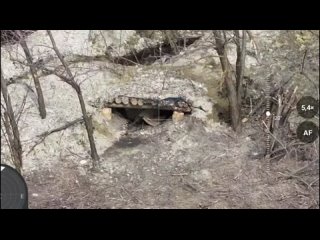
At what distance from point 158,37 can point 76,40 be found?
1.22m

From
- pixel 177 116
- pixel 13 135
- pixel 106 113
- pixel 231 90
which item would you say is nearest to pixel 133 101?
pixel 106 113

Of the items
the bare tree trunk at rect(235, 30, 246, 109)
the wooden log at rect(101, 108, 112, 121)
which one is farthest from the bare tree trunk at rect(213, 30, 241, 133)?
the wooden log at rect(101, 108, 112, 121)

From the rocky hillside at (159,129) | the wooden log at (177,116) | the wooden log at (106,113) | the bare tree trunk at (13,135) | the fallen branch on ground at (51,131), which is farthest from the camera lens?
the wooden log at (106,113)

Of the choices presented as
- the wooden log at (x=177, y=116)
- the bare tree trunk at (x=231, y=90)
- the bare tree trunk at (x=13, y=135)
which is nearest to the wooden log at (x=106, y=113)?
the wooden log at (x=177, y=116)

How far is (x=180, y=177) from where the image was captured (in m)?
6.54

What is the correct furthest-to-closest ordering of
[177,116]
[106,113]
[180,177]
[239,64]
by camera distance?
[106,113] < [177,116] < [239,64] < [180,177]

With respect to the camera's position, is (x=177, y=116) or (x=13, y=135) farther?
(x=177, y=116)

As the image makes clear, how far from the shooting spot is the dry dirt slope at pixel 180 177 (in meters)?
6.14

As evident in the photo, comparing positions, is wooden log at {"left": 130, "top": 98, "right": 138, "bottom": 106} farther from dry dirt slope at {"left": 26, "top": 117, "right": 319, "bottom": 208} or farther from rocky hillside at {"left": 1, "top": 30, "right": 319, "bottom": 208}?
dry dirt slope at {"left": 26, "top": 117, "right": 319, "bottom": 208}

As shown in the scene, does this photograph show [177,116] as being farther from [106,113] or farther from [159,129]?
[106,113]

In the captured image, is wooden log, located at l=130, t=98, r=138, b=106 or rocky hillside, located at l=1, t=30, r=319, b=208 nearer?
rocky hillside, located at l=1, t=30, r=319, b=208

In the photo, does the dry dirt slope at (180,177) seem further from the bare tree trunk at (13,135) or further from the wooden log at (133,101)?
the wooden log at (133,101)

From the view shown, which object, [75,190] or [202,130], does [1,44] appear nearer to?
[75,190]

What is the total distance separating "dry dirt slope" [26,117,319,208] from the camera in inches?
242
